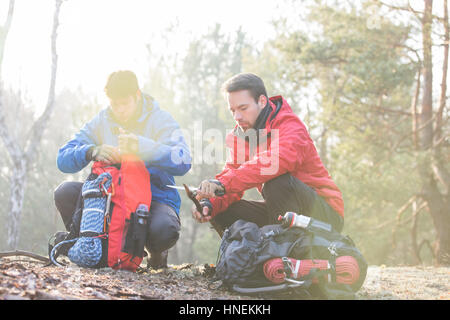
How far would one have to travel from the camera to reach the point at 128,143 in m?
3.60

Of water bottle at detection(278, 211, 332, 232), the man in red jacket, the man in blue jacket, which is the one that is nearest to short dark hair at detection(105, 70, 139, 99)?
the man in blue jacket

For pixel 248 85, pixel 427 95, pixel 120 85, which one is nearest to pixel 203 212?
pixel 248 85

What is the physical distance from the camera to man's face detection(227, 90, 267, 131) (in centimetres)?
353

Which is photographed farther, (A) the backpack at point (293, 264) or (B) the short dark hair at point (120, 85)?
(B) the short dark hair at point (120, 85)

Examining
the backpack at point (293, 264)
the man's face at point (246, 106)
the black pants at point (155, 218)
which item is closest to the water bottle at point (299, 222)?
the backpack at point (293, 264)

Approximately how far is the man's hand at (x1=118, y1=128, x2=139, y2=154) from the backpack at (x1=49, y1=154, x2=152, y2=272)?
0.05m

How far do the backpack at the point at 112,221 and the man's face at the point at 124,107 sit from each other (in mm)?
418

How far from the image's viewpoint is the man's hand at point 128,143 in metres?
3.58

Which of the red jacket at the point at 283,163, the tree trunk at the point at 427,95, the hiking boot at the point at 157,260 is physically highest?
the tree trunk at the point at 427,95

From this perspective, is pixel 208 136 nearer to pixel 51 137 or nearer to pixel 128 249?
pixel 51 137

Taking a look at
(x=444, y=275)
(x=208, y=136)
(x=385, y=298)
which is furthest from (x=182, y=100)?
(x=385, y=298)

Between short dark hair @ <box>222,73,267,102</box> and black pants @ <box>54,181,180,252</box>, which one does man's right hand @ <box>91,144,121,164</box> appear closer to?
black pants @ <box>54,181,180,252</box>

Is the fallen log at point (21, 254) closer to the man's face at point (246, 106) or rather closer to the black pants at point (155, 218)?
the black pants at point (155, 218)
